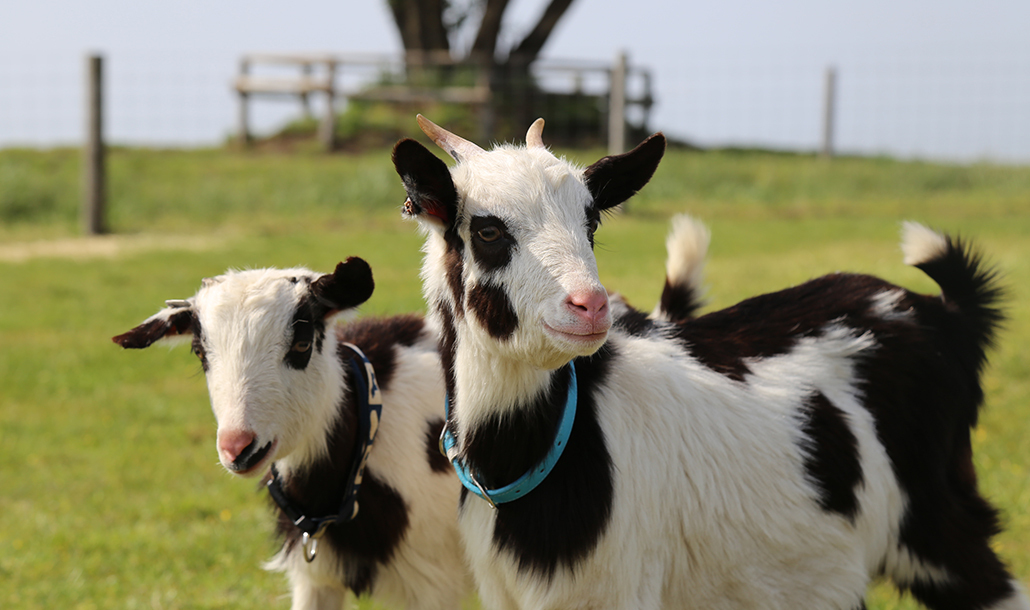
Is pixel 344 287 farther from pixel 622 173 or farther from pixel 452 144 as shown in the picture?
pixel 622 173

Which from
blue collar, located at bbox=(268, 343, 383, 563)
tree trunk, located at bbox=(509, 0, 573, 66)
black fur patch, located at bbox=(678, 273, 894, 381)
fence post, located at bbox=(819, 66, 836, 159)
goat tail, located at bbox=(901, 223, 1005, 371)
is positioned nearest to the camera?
black fur patch, located at bbox=(678, 273, 894, 381)

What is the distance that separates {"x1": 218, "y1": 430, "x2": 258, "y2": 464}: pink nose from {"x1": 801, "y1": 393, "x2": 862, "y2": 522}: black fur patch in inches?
68.2

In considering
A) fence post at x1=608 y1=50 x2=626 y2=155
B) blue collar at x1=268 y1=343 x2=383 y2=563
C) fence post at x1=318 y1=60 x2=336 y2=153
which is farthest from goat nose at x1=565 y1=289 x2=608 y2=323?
fence post at x1=318 y1=60 x2=336 y2=153

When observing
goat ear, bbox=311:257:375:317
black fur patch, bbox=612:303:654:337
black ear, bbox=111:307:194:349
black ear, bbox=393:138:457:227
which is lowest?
black ear, bbox=111:307:194:349

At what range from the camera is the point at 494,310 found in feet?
8.68

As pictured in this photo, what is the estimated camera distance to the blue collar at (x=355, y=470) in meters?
3.40

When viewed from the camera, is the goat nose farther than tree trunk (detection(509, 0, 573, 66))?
A: No

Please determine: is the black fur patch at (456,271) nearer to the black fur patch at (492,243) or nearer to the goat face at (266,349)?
the black fur patch at (492,243)

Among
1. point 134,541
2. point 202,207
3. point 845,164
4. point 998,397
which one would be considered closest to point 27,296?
point 202,207

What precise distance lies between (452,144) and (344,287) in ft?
2.10

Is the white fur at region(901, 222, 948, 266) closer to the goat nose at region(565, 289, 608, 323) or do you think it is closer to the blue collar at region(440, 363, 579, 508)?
the blue collar at region(440, 363, 579, 508)

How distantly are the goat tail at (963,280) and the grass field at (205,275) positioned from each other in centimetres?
29

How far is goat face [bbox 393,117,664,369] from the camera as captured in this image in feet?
8.14

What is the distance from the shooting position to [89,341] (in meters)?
8.84
